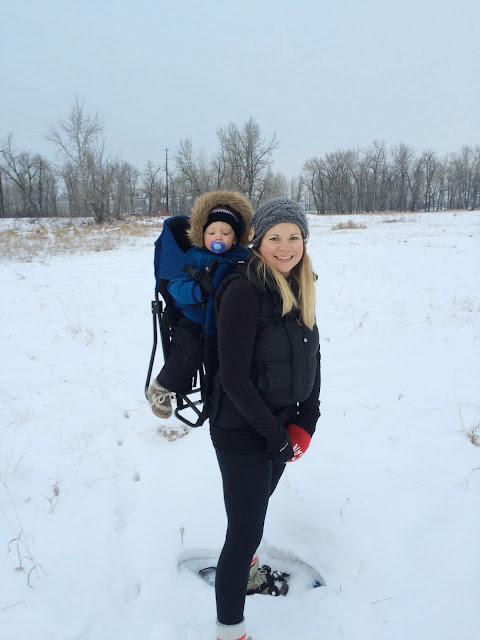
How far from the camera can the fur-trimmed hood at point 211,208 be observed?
175 cm

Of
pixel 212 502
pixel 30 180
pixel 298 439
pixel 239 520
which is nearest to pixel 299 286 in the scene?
pixel 298 439

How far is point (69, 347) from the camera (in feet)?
17.9

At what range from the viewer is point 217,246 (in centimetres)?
169

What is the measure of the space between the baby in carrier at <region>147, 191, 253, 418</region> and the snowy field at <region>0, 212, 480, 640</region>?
130 cm

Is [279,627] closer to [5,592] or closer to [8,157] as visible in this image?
[5,592]

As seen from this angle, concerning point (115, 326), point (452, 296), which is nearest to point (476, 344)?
point (452, 296)

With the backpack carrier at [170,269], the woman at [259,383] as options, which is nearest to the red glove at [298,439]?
the woman at [259,383]

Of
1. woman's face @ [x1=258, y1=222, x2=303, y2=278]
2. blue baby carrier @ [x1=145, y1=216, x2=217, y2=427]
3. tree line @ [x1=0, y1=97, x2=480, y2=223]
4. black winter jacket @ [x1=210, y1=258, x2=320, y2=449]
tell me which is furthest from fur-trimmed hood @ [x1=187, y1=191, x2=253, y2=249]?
tree line @ [x1=0, y1=97, x2=480, y2=223]

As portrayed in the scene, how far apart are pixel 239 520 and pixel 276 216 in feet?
4.55

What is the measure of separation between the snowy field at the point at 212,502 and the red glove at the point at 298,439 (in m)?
1.04

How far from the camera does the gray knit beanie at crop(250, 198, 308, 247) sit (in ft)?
5.19

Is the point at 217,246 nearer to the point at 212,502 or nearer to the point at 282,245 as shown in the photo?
the point at 282,245

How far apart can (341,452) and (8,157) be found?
67.1 meters

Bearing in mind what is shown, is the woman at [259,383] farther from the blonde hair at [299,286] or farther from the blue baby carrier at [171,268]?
the blue baby carrier at [171,268]
